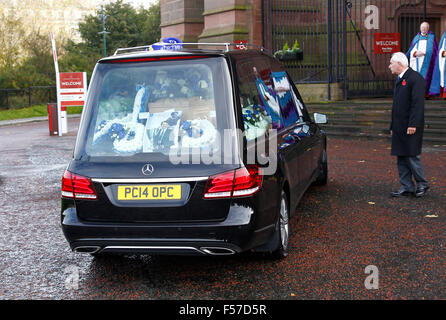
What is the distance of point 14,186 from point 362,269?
255 inches

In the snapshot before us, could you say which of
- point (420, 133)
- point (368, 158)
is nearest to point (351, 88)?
point (368, 158)

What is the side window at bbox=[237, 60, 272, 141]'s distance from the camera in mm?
4527

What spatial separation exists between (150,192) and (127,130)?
1.72 ft

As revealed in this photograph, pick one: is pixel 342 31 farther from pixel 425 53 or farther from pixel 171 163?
pixel 171 163

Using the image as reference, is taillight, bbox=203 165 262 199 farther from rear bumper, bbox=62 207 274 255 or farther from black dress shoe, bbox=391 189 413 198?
black dress shoe, bbox=391 189 413 198

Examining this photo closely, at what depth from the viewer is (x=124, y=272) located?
16.1 feet

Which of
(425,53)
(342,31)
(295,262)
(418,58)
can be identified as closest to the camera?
(295,262)

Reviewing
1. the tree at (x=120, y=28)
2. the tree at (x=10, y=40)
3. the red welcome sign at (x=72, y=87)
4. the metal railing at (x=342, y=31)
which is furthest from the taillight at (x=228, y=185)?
the tree at (x=120, y=28)

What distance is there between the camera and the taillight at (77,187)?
4418 millimetres

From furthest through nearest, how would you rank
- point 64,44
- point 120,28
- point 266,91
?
point 120,28 → point 64,44 → point 266,91

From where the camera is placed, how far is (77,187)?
447cm

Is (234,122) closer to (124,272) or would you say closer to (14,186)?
(124,272)

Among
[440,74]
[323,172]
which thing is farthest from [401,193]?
[440,74]

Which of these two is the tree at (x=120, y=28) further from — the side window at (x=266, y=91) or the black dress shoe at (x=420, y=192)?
the side window at (x=266, y=91)
